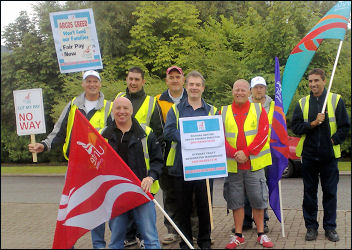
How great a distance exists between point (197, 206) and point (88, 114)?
5.47 feet

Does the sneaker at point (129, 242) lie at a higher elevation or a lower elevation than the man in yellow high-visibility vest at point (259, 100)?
lower

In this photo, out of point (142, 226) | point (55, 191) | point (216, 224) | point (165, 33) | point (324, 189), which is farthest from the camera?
point (55, 191)

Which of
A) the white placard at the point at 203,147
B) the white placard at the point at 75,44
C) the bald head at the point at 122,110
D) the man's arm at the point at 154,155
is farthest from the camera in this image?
the white placard at the point at 75,44

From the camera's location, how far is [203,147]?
5.17 m

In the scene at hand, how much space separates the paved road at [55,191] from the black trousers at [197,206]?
305 cm

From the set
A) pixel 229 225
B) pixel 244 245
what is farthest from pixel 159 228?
pixel 244 245

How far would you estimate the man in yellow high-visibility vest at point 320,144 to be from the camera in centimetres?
558

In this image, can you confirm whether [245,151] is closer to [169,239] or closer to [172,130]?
→ [172,130]

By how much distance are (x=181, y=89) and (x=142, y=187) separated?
1900 mm

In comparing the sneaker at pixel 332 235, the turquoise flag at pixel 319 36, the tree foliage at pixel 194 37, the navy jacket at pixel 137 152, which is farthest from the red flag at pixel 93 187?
the turquoise flag at pixel 319 36

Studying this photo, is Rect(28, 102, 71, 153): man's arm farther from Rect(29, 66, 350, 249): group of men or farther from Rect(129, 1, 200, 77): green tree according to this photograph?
Rect(129, 1, 200, 77): green tree

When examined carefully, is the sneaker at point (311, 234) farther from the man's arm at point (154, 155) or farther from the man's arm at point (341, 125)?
the man's arm at point (154, 155)

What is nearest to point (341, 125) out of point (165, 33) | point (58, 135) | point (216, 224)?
point (216, 224)

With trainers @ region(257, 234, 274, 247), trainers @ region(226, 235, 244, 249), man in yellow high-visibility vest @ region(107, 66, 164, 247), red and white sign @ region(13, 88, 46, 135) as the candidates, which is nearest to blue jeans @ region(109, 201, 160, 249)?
man in yellow high-visibility vest @ region(107, 66, 164, 247)
